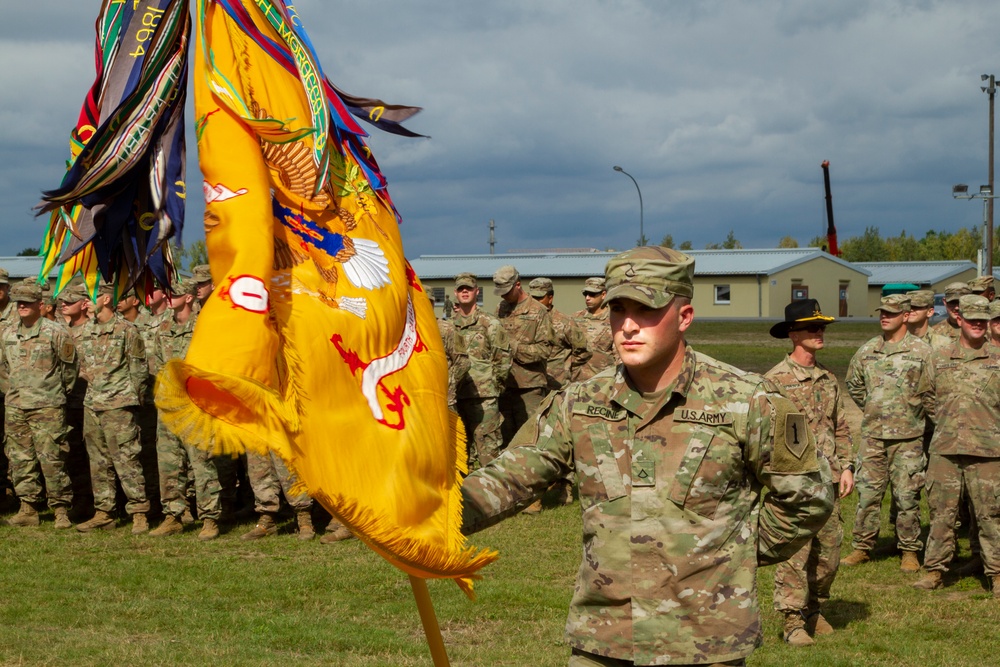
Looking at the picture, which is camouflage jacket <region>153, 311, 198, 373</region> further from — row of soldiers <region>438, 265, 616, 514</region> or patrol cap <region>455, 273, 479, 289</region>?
patrol cap <region>455, 273, 479, 289</region>

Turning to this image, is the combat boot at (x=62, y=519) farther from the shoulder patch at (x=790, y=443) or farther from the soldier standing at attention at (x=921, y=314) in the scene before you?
the shoulder patch at (x=790, y=443)

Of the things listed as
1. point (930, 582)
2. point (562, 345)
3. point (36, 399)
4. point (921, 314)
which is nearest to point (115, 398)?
point (36, 399)

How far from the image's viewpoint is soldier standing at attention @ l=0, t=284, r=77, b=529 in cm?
1216

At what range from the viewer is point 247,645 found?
782 cm

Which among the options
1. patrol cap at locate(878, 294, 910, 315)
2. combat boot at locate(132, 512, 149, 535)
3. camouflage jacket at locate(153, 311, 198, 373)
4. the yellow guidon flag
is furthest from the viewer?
combat boot at locate(132, 512, 149, 535)

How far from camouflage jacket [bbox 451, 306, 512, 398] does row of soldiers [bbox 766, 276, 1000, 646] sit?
12.6 ft

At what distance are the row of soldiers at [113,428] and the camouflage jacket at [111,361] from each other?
0.03 feet

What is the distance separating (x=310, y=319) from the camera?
4.05 metres

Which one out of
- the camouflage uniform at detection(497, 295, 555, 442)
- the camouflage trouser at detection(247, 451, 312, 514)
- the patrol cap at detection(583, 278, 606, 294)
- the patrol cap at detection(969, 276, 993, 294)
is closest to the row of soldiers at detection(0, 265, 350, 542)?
the camouflage trouser at detection(247, 451, 312, 514)

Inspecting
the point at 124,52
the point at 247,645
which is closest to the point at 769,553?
the point at 124,52

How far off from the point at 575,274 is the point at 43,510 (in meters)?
43.1

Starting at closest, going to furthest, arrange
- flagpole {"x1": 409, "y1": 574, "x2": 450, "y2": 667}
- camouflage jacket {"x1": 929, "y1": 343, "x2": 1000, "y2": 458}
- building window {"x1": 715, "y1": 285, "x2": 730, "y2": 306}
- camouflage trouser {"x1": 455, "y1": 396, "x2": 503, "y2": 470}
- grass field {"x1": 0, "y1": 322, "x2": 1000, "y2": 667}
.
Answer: flagpole {"x1": 409, "y1": 574, "x2": 450, "y2": 667} < grass field {"x1": 0, "y1": 322, "x2": 1000, "y2": 667} < camouflage jacket {"x1": 929, "y1": 343, "x2": 1000, "y2": 458} < camouflage trouser {"x1": 455, "y1": 396, "x2": 503, "y2": 470} < building window {"x1": 715, "y1": 285, "x2": 730, "y2": 306}

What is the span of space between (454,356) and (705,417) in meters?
8.81

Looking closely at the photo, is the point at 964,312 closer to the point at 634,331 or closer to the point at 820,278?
the point at 634,331
